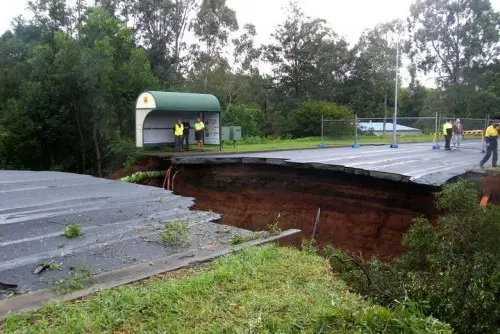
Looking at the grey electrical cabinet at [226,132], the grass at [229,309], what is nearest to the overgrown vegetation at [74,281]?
the grass at [229,309]

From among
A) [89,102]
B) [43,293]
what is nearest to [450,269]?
[43,293]

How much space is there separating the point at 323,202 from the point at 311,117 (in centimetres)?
2564

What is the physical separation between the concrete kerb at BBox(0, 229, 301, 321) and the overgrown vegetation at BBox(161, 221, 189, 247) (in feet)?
1.21

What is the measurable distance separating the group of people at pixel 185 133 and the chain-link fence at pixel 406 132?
7281 mm

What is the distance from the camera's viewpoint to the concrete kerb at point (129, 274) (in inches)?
142

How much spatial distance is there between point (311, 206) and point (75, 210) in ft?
25.4

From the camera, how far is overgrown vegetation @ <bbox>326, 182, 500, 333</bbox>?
4.93 m

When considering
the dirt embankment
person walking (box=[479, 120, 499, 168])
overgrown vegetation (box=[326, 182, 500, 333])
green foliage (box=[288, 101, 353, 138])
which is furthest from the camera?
green foliage (box=[288, 101, 353, 138])

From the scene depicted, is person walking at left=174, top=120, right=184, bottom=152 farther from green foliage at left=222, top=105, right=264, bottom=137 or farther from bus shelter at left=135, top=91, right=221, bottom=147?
green foliage at left=222, top=105, right=264, bottom=137

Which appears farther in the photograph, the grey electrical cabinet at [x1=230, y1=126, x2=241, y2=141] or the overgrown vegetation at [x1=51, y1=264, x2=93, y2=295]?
the grey electrical cabinet at [x1=230, y1=126, x2=241, y2=141]

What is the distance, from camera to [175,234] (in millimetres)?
5695

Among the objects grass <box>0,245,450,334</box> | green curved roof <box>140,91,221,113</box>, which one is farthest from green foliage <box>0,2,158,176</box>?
grass <box>0,245,450,334</box>

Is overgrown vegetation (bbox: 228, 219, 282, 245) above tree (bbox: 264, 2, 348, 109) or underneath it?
underneath

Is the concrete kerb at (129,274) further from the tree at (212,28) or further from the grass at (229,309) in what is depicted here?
the tree at (212,28)
